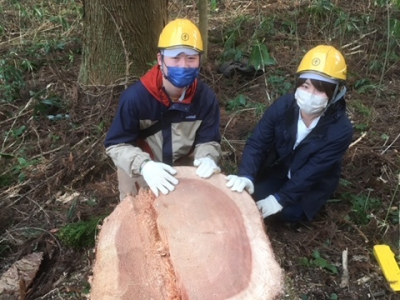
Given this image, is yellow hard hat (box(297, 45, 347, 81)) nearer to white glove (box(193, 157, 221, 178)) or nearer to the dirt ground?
white glove (box(193, 157, 221, 178))

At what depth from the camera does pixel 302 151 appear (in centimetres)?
292

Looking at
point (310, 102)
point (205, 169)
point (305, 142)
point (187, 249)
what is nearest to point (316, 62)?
point (310, 102)

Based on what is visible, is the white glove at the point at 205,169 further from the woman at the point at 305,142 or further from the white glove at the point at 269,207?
the white glove at the point at 269,207

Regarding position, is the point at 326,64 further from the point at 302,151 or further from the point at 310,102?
the point at 302,151

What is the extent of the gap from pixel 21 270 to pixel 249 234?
5.01ft

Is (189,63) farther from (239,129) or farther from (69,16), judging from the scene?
(69,16)

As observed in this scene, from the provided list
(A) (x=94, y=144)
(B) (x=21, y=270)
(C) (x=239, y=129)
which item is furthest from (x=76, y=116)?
(B) (x=21, y=270)

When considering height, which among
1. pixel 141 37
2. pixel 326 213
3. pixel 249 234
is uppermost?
pixel 141 37

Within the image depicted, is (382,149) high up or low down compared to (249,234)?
down

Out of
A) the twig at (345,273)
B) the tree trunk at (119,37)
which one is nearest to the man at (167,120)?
the twig at (345,273)

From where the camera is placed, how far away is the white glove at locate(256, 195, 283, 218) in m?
2.88

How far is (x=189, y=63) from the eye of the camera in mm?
2537

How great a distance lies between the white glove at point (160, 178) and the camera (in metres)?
2.24

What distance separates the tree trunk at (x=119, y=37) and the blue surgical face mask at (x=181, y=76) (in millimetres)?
1854
